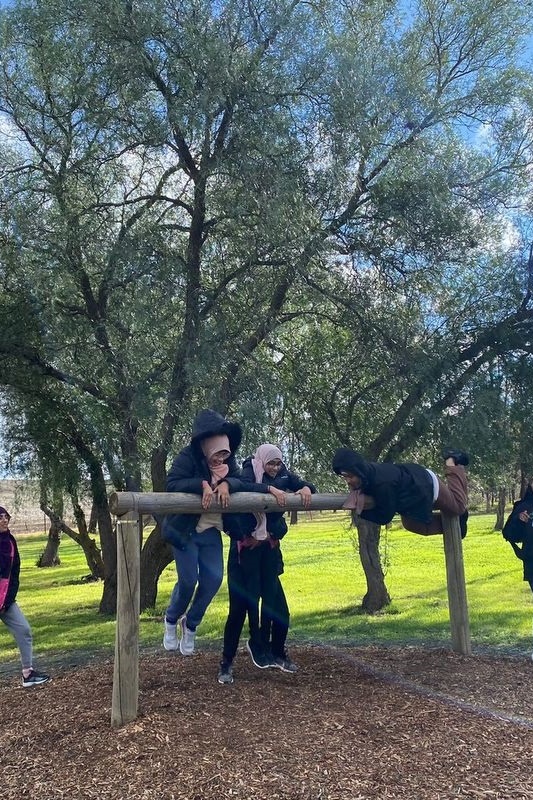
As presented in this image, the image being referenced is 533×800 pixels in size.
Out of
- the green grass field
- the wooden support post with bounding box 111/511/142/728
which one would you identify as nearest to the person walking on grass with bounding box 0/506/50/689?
the wooden support post with bounding box 111/511/142/728

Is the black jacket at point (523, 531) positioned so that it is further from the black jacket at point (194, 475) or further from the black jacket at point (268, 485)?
the black jacket at point (194, 475)

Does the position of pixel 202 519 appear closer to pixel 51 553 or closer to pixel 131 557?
pixel 131 557

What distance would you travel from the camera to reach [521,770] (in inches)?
168

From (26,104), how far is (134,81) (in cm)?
199

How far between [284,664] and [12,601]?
2442 mm

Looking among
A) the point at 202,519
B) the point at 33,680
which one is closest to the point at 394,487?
the point at 202,519

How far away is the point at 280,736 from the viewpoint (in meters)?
4.73

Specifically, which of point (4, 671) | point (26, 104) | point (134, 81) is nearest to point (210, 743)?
point (4, 671)

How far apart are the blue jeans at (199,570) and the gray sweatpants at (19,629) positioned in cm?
146

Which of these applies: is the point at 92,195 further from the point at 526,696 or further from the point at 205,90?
the point at 526,696

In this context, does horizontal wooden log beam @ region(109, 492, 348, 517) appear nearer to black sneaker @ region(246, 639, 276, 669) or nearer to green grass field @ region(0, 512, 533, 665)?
black sneaker @ region(246, 639, 276, 669)

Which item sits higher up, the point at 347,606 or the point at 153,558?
the point at 153,558

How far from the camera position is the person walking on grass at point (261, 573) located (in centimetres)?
597

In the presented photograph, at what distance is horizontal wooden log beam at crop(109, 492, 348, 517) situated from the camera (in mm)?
5375
